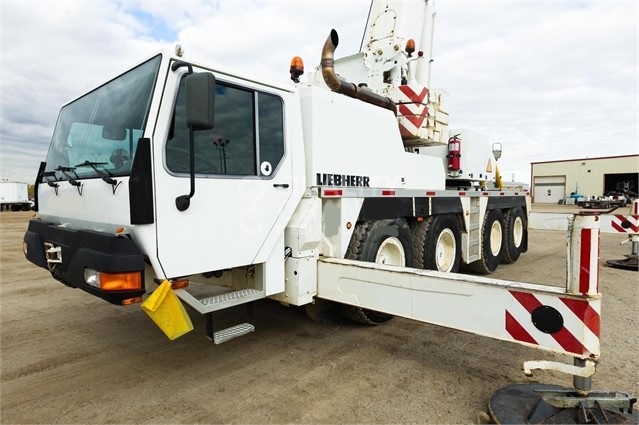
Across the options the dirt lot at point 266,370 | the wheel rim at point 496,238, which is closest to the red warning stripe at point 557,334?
the dirt lot at point 266,370

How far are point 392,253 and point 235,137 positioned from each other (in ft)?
7.43

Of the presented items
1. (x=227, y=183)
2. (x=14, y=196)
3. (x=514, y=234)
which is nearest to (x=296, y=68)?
(x=227, y=183)

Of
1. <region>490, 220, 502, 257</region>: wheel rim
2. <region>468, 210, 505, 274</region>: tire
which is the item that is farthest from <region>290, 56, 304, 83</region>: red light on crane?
<region>490, 220, 502, 257</region>: wheel rim

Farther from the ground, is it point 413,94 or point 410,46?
point 410,46

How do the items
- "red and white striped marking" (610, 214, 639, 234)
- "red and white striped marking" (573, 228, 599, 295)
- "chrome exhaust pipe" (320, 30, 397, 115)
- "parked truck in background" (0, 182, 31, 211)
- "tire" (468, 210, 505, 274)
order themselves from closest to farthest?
1. "red and white striped marking" (573, 228, 599, 295)
2. "chrome exhaust pipe" (320, 30, 397, 115)
3. "tire" (468, 210, 505, 274)
4. "red and white striped marking" (610, 214, 639, 234)
5. "parked truck in background" (0, 182, 31, 211)

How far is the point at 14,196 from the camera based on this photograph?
34.3 m

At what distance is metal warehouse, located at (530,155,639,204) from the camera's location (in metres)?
36.3

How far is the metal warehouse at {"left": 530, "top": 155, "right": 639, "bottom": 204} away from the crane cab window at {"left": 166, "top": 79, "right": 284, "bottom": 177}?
136 feet

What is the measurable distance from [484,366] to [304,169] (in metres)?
2.23

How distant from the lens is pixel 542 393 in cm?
254

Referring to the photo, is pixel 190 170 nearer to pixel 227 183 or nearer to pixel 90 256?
pixel 227 183

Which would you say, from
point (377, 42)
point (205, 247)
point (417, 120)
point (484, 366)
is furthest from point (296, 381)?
point (377, 42)

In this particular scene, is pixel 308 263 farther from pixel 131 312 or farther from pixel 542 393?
pixel 131 312

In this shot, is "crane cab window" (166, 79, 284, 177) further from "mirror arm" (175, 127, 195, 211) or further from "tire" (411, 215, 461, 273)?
"tire" (411, 215, 461, 273)
